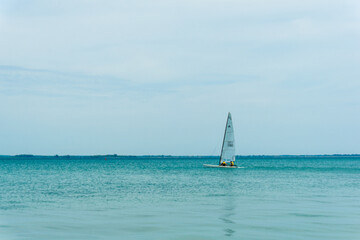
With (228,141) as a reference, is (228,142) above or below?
below

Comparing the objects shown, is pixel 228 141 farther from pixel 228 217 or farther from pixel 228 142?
pixel 228 217

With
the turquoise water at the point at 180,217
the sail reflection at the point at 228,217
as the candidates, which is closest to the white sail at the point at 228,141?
the turquoise water at the point at 180,217

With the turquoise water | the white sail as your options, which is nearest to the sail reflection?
the turquoise water

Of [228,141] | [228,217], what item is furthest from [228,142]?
[228,217]

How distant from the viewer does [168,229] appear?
897 inches

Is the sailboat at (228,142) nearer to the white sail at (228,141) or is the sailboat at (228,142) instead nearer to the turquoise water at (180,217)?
the white sail at (228,141)

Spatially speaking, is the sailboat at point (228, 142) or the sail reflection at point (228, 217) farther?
the sailboat at point (228, 142)

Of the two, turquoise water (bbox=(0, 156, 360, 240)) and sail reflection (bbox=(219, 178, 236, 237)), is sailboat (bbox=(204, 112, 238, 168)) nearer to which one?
turquoise water (bbox=(0, 156, 360, 240))

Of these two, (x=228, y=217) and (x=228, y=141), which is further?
(x=228, y=141)

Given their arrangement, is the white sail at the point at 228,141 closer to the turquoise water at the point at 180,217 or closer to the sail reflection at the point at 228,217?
the turquoise water at the point at 180,217

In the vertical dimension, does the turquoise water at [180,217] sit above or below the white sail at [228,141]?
below

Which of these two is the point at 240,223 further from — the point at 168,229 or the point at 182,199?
the point at 182,199

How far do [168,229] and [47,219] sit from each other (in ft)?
25.9

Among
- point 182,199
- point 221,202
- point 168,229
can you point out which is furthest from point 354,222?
point 182,199
